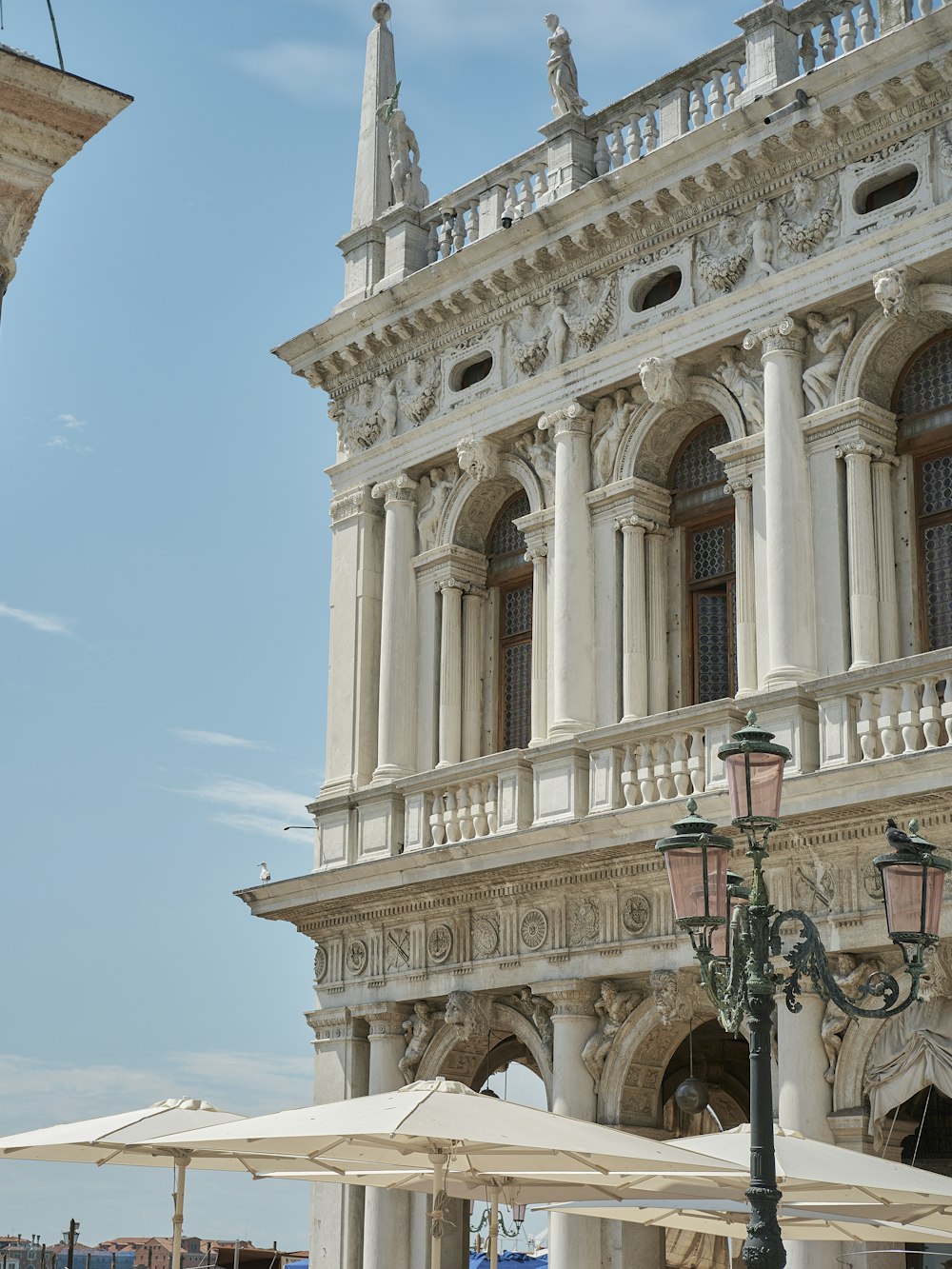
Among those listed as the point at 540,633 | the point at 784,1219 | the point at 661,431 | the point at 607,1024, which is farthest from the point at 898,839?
the point at 540,633

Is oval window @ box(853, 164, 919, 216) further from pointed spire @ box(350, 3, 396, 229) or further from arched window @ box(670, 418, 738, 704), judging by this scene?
pointed spire @ box(350, 3, 396, 229)

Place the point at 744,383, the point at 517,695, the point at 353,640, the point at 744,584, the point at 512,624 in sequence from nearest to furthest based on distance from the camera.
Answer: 1. the point at 744,584
2. the point at 744,383
3. the point at 517,695
4. the point at 512,624
5. the point at 353,640

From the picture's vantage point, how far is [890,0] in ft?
56.4

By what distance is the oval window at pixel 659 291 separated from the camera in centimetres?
1878

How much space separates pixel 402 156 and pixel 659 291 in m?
4.71

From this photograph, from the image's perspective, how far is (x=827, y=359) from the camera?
1727 centimetres

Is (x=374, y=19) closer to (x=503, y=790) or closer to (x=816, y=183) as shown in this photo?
(x=816, y=183)

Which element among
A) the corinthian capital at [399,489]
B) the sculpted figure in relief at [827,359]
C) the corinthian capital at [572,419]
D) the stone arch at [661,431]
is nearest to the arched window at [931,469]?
the sculpted figure in relief at [827,359]

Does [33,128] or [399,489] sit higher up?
[399,489]

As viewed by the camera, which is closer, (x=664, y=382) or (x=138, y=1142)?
(x=138, y=1142)

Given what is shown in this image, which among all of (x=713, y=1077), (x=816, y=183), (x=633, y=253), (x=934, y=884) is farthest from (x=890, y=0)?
(x=713, y=1077)

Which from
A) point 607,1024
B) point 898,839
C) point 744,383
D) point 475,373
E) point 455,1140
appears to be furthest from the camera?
point 475,373

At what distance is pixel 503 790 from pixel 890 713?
4293mm

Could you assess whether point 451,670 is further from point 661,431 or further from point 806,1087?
point 806,1087
